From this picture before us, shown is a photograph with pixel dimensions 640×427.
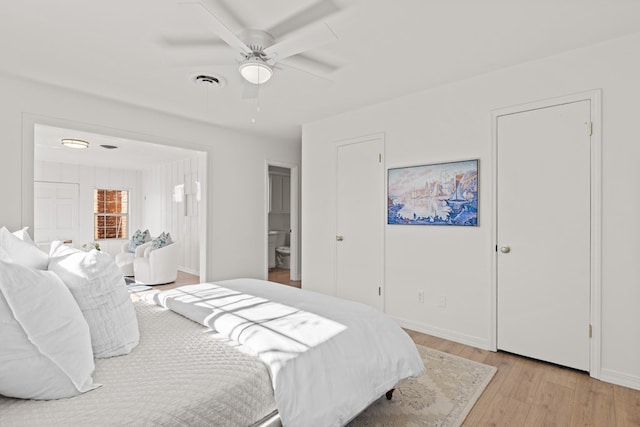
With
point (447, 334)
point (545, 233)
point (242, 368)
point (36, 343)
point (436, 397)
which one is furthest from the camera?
point (447, 334)

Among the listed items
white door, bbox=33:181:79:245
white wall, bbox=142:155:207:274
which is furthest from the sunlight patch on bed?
white door, bbox=33:181:79:245

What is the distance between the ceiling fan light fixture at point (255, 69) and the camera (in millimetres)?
2277

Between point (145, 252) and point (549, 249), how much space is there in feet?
19.0

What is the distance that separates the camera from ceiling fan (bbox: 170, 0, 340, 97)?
1.89m

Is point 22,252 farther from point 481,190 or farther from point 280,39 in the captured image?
point 481,190

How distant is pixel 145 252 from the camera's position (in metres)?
5.57

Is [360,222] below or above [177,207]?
below

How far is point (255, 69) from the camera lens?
231 cm

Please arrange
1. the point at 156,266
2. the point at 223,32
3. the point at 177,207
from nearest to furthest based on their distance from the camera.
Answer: the point at 223,32
the point at 156,266
the point at 177,207

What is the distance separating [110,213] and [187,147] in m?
5.14

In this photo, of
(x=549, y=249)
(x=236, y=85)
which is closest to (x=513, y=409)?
(x=549, y=249)

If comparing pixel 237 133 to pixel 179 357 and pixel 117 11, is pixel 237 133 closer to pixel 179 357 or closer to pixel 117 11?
pixel 117 11

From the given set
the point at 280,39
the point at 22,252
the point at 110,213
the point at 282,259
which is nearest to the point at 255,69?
the point at 280,39

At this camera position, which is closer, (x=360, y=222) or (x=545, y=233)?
(x=545, y=233)
